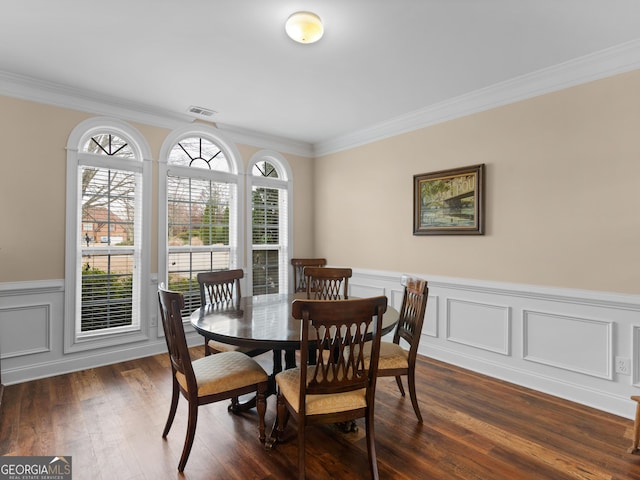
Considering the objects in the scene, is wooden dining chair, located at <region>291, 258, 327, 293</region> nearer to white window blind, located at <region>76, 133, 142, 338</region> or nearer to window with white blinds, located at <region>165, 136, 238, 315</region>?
window with white blinds, located at <region>165, 136, 238, 315</region>

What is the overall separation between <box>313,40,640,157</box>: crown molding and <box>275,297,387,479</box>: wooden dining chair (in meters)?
2.61

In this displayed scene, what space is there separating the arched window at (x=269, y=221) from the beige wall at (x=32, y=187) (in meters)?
2.06

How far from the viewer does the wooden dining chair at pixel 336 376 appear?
5.70 feet

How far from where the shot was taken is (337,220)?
200 inches

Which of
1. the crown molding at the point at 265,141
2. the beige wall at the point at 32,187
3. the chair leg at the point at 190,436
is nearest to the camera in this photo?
the chair leg at the point at 190,436

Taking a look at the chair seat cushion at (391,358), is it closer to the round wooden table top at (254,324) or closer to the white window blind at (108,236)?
the round wooden table top at (254,324)

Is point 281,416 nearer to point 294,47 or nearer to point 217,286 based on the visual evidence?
point 217,286

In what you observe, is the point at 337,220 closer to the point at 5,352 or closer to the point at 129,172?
the point at 129,172

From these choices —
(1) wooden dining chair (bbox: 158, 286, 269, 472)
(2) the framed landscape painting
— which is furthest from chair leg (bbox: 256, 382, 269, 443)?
(2) the framed landscape painting

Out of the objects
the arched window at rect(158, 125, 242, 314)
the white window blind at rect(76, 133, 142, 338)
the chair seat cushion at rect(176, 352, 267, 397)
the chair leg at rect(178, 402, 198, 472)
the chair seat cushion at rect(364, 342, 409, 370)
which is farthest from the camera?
the arched window at rect(158, 125, 242, 314)

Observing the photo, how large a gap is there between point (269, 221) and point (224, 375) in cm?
309

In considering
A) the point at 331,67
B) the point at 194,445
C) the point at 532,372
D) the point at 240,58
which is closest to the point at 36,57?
the point at 240,58

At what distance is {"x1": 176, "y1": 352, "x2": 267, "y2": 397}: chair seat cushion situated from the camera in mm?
2055

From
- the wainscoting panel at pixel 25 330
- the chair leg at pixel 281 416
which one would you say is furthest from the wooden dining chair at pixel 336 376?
the wainscoting panel at pixel 25 330
